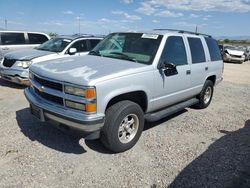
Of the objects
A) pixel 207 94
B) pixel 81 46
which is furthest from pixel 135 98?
pixel 81 46

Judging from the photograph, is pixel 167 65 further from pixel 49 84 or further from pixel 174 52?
pixel 49 84

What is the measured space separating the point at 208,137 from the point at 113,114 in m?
2.24

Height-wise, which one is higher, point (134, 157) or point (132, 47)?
point (132, 47)

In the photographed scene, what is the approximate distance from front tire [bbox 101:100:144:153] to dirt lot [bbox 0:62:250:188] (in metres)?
0.18

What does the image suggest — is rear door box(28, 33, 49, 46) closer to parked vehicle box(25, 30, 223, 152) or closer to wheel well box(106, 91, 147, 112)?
parked vehicle box(25, 30, 223, 152)

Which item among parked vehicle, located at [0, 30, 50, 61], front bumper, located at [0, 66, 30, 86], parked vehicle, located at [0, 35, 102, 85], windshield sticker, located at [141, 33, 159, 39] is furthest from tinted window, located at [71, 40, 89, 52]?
windshield sticker, located at [141, 33, 159, 39]

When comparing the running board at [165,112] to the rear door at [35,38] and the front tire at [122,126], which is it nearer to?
the front tire at [122,126]

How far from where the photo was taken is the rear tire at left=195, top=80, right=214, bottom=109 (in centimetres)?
637

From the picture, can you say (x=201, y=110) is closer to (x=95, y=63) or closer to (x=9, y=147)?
(x=95, y=63)

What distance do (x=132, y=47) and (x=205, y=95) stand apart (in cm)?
292

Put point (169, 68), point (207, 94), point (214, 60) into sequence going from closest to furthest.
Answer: point (169, 68) < point (214, 60) < point (207, 94)

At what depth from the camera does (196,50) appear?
5746 mm

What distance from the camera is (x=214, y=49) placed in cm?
678

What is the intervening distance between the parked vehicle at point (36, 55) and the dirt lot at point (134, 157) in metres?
2.05
